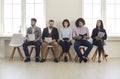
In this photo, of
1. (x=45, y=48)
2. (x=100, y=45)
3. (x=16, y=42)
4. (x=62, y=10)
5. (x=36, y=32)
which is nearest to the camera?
(x=100, y=45)

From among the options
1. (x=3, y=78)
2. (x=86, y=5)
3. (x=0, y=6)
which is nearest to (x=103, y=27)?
(x=86, y=5)

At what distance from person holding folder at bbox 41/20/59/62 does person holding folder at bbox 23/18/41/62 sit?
0.49ft

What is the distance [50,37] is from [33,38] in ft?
1.65

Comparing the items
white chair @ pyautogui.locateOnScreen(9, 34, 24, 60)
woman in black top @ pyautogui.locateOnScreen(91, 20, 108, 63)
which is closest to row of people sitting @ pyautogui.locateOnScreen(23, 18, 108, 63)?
woman in black top @ pyautogui.locateOnScreen(91, 20, 108, 63)

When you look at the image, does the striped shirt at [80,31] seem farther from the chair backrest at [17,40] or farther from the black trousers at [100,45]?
the chair backrest at [17,40]

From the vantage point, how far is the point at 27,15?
28.2 feet

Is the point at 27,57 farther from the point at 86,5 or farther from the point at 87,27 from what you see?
the point at 86,5

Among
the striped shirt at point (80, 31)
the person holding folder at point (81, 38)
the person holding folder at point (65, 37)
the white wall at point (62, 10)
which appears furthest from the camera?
the white wall at point (62, 10)

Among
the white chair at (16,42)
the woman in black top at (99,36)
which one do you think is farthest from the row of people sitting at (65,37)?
the white chair at (16,42)

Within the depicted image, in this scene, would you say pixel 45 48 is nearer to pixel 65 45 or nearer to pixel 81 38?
pixel 65 45

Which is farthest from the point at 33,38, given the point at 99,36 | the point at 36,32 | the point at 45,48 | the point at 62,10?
the point at 99,36

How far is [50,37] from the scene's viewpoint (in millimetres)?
7824

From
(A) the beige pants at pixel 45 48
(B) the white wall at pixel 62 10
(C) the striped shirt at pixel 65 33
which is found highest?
(B) the white wall at pixel 62 10

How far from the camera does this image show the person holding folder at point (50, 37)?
25.4ft
